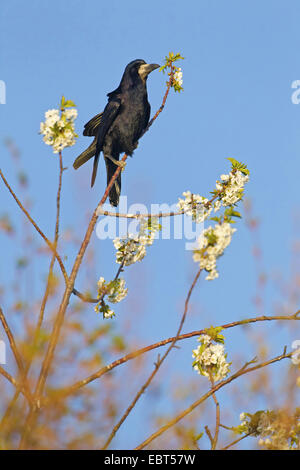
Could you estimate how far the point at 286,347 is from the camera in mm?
3068

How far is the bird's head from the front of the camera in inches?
294

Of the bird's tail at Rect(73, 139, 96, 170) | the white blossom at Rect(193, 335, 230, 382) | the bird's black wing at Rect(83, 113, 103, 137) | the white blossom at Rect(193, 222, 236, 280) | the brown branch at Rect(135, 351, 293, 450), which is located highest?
the bird's black wing at Rect(83, 113, 103, 137)

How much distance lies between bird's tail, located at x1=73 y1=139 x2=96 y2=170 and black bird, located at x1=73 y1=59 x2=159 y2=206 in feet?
0.45

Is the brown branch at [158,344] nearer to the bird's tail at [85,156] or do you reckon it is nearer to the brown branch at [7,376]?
the brown branch at [7,376]

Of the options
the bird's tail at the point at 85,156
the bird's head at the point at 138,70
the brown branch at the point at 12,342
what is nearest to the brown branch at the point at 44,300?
the brown branch at the point at 12,342

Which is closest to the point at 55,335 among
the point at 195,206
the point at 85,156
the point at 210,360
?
the point at 210,360

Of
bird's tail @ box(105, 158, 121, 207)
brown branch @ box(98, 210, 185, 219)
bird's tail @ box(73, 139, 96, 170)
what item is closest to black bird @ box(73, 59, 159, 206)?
bird's tail @ box(105, 158, 121, 207)

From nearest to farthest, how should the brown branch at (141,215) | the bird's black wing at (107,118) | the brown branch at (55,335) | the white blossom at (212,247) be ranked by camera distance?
1. the brown branch at (55,335)
2. the white blossom at (212,247)
3. the brown branch at (141,215)
4. the bird's black wing at (107,118)

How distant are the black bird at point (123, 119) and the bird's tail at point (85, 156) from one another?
5.3 inches

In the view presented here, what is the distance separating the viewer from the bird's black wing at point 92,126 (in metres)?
7.23

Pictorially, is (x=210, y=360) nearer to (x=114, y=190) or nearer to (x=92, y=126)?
(x=114, y=190)

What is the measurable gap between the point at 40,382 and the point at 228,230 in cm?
115

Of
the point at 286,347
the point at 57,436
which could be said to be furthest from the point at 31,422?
the point at 286,347
